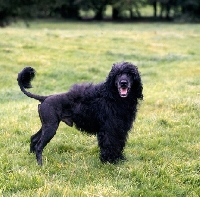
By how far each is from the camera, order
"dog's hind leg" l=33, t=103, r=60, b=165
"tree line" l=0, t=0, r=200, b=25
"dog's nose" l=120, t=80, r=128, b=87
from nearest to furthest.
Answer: "dog's nose" l=120, t=80, r=128, b=87 → "dog's hind leg" l=33, t=103, r=60, b=165 → "tree line" l=0, t=0, r=200, b=25

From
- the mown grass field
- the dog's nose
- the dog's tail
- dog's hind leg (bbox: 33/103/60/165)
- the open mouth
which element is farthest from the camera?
the dog's tail

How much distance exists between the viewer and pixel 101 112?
6215 mm

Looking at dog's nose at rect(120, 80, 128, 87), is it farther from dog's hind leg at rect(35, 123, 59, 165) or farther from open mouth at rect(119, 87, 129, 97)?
dog's hind leg at rect(35, 123, 59, 165)

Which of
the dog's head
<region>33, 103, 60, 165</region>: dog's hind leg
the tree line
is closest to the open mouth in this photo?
the dog's head

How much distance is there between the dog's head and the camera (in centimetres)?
582

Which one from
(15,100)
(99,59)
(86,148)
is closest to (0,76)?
(15,100)

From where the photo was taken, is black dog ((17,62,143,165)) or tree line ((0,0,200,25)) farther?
tree line ((0,0,200,25))

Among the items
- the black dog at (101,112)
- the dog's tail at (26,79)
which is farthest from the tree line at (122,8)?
the black dog at (101,112)

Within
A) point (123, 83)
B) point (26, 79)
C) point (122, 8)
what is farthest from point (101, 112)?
point (122, 8)

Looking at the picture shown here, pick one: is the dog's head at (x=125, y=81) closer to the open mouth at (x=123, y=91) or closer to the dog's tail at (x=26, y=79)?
the open mouth at (x=123, y=91)

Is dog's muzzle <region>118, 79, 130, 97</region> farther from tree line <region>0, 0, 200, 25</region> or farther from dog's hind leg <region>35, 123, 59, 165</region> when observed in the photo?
tree line <region>0, 0, 200, 25</region>

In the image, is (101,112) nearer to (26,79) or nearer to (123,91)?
(123,91)

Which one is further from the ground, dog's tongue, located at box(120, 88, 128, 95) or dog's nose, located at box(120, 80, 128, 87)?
dog's nose, located at box(120, 80, 128, 87)

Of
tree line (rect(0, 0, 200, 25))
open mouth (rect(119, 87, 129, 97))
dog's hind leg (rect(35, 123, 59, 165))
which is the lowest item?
dog's hind leg (rect(35, 123, 59, 165))
